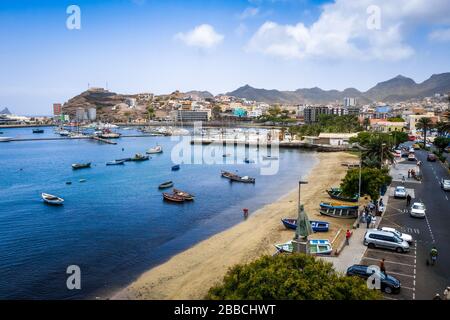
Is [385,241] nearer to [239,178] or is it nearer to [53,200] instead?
[239,178]

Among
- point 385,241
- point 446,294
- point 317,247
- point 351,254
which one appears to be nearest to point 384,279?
point 446,294

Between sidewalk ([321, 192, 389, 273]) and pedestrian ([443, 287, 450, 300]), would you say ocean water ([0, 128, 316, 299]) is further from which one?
pedestrian ([443, 287, 450, 300])

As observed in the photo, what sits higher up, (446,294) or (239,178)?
(446,294)

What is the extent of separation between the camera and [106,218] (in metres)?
33.5

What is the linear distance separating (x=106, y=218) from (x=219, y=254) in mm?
14035

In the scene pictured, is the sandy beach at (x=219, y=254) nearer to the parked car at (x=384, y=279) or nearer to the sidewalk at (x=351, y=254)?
the sidewalk at (x=351, y=254)

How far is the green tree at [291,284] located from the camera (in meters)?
10.5

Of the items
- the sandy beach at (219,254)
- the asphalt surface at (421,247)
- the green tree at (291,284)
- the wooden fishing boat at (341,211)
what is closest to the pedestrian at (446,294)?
the asphalt surface at (421,247)

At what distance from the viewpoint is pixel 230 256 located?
2306cm

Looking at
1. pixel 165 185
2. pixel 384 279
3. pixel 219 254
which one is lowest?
pixel 219 254

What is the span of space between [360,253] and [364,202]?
45.3ft
